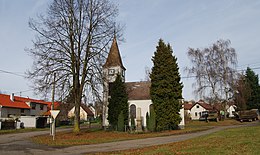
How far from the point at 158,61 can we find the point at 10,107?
31.7 m

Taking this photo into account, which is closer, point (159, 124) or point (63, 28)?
point (63, 28)

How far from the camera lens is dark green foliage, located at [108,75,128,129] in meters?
33.2

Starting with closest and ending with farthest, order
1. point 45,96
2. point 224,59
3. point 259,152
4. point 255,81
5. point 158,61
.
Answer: point 259,152 < point 45,96 < point 158,61 < point 224,59 < point 255,81

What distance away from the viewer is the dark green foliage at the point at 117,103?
109 feet

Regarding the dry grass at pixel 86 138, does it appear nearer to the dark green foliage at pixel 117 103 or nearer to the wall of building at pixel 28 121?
the dark green foliage at pixel 117 103

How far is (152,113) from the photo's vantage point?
2852 cm

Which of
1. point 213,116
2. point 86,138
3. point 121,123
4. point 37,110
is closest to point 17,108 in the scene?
point 37,110

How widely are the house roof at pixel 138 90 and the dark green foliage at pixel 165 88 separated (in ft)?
29.5

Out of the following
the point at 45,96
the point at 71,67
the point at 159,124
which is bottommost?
the point at 159,124

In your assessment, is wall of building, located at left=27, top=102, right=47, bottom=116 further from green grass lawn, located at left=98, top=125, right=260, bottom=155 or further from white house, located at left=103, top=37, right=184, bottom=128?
green grass lawn, located at left=98, top=125, right=260, bottom=155

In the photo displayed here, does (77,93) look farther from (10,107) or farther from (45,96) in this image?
(10,107)

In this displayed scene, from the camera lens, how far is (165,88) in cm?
2944

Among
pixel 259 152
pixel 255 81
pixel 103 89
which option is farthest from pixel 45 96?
pixel 255 81

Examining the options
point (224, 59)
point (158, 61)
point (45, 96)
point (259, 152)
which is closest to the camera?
point (259, 152)
